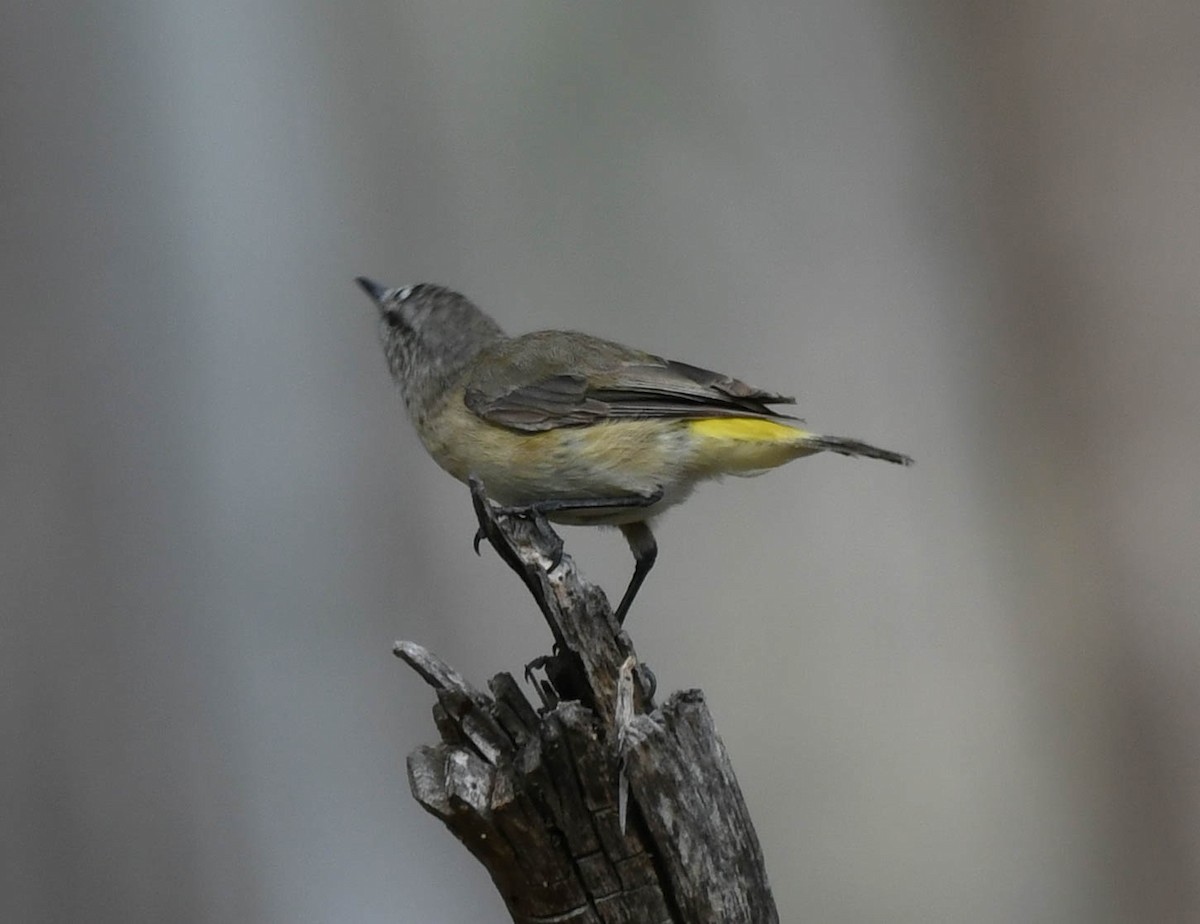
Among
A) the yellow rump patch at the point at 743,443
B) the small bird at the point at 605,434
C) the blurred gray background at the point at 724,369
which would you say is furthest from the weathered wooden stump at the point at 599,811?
the blurred gray background at the point at 724,369

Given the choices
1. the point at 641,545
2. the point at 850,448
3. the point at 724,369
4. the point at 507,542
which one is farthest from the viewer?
the point at 724,369

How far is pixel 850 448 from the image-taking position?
291cm

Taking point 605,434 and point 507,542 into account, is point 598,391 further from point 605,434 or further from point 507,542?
point 507,542

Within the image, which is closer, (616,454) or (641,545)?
(616,454)

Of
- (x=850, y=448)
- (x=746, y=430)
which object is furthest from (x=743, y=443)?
(x=850, y=448)

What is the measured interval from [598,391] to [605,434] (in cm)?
13

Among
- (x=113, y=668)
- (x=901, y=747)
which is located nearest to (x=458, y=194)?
(x=113, y=668)

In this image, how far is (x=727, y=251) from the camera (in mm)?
5152

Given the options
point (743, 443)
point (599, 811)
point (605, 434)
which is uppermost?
point (605, 434)

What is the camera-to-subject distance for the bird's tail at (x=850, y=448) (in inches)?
112

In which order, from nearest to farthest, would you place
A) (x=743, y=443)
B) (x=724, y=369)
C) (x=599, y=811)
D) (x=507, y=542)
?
(x=599, y=811)
(x=507, y=542)
(x=743, y=443)
(x=724, y=369)

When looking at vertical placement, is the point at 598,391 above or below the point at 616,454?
above

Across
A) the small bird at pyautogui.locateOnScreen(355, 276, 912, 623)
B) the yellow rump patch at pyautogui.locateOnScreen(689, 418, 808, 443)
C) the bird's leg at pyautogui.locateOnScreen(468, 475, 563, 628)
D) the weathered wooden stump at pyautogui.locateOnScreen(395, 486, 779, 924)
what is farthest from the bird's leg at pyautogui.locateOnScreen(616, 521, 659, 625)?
the weathered wooden stump at pyautogui.locateOnScreen(395, 486, 779, 924)

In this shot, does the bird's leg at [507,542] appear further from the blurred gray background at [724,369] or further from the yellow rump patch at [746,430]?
the blurred gray background at [724,369]
